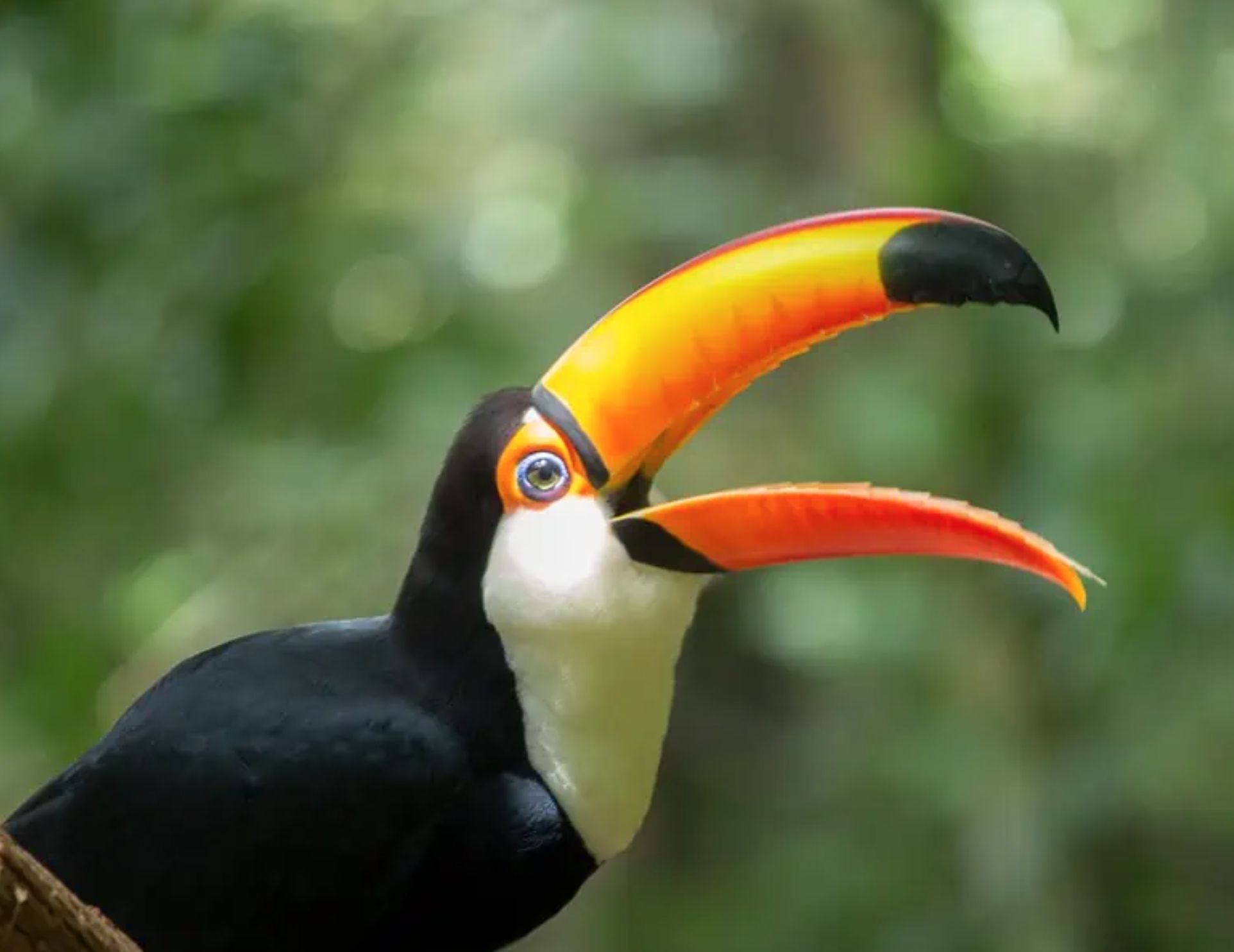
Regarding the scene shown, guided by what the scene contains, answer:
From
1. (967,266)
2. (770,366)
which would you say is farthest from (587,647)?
(967,266)

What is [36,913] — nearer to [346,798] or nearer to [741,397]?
[346,798]

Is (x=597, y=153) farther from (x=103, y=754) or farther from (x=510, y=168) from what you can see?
(x=103, y=754)

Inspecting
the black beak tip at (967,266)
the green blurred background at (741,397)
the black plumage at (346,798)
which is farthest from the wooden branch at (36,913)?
the green blurred background at (741,397)

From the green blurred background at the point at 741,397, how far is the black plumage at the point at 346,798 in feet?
2.61

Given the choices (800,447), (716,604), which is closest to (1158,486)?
(800,447)

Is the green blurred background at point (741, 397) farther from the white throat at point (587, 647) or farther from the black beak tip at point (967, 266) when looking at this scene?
the black beak tip at point (967, 266)

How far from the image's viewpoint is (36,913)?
100cm

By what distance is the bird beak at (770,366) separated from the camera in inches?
49.3

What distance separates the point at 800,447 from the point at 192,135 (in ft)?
5.04

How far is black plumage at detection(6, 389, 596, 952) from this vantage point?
126cm

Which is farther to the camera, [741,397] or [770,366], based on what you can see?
[741,397]

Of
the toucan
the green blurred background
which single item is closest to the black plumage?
the toucan

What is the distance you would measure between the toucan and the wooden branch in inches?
9.0

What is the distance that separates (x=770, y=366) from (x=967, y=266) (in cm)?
19
